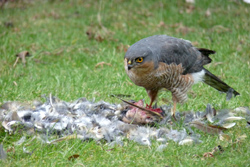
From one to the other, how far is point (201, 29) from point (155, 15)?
120cm

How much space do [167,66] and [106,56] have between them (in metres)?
2.75

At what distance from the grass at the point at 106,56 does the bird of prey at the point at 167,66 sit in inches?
17.1

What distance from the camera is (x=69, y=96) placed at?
5.25 m

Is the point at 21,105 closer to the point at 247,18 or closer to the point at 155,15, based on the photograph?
the point at 155,15

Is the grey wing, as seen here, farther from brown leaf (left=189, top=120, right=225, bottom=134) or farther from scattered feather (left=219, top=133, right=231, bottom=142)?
scattered feather (left=219, top=133, right=231, bottom=142)

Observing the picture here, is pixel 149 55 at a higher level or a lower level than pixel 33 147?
higher

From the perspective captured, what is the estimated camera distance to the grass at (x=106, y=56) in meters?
3.57

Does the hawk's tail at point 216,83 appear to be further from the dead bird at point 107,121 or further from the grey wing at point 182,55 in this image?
the dead bird at point 107,121

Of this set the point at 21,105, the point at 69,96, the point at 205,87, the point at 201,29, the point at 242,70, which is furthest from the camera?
the point at 201,29

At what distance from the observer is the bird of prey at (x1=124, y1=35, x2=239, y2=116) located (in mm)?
4039

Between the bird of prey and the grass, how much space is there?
1.43 feet

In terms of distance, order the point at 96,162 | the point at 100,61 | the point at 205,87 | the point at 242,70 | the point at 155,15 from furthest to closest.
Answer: the point at 155,15 → the point at 100,61 → the point at 242,70 → the point at 205,87 → the point at 96,162

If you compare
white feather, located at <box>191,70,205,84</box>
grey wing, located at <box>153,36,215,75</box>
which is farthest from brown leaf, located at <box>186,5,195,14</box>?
white feather, located at <box>191,70,205,84</box>

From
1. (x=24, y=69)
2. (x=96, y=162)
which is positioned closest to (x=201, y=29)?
(x=24, y=69)
